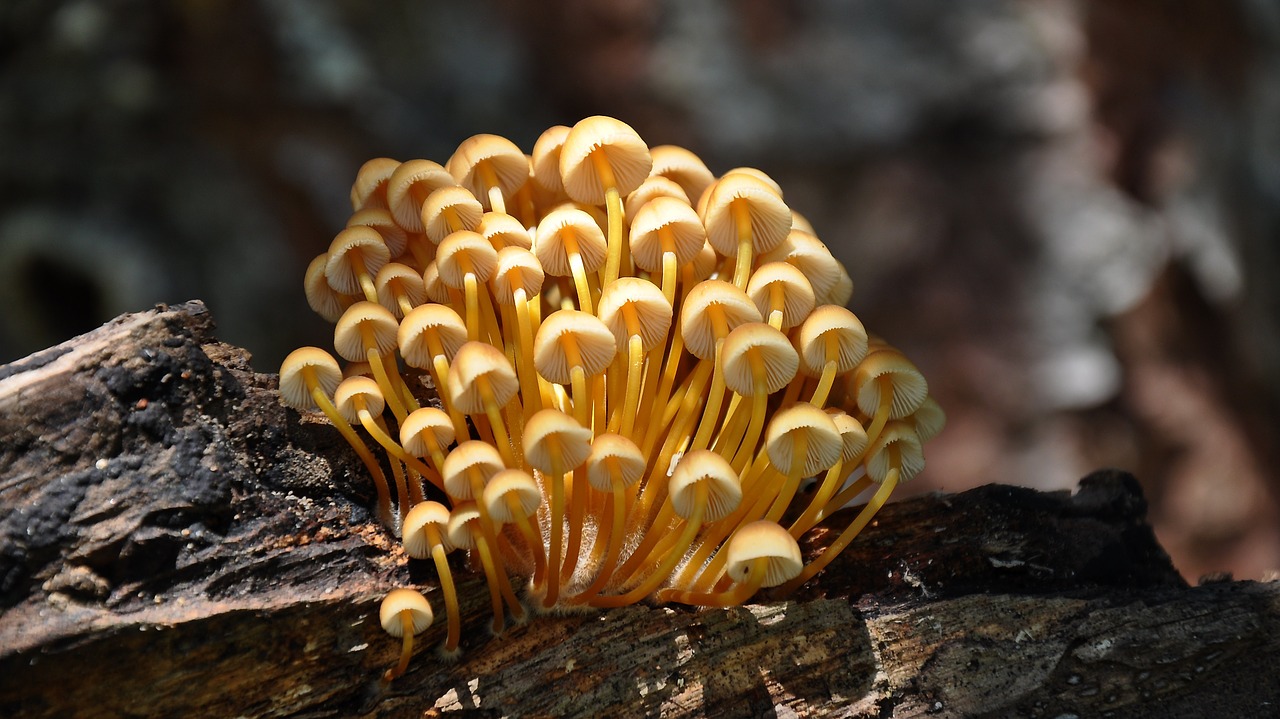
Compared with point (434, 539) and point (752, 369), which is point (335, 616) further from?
point (752, 369)

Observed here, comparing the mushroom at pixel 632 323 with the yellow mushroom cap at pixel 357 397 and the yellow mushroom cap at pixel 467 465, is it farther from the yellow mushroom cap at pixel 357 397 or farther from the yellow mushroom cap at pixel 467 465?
the yellow mushroom cap at pixel 357 397

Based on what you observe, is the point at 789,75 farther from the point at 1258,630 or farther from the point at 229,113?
the point at 1258,630

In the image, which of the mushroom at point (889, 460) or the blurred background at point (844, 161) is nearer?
the mushroom at point (889, 460)

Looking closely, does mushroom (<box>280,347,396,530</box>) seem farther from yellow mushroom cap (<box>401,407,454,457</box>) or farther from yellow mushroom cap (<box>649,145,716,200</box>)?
yellow mushroom cap (<box>649,145,716,200</box>)

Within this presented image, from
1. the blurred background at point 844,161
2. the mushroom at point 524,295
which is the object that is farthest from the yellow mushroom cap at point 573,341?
the blurred background at point 844,161

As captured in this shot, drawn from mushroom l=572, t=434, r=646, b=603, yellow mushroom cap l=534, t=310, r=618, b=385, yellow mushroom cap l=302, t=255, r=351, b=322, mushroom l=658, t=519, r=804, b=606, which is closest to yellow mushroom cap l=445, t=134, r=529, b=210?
yellow mushroom cap l=302, t=255, r=351, b=322

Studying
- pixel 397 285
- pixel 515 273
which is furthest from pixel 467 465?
pixel 397 285

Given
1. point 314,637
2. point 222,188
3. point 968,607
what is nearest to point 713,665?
point 968,607
